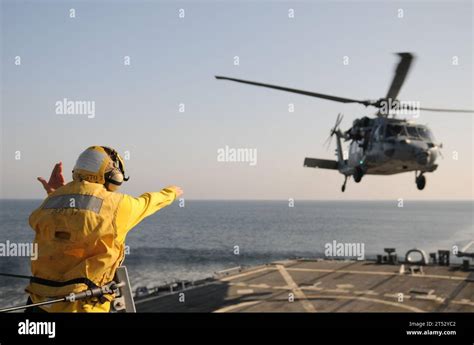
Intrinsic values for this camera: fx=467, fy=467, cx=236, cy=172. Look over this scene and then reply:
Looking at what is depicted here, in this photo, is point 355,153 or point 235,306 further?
point 355,153

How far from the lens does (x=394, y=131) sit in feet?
65.9

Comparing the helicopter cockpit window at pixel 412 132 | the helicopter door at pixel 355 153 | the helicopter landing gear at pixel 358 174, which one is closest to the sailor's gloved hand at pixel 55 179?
the helicopter cockpit window at pixel 412 132

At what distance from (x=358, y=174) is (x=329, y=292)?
586 centimetres

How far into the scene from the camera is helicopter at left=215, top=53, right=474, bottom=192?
19188 millimetres

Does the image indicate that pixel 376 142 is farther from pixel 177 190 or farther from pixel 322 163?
pixel 177 190

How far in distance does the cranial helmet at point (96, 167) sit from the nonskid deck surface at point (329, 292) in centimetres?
1551

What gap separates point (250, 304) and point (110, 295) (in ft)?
56.1

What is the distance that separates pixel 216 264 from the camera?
67.2 metres

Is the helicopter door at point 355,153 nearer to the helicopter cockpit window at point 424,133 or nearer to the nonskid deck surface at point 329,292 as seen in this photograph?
the helicopter cockpit window at point 424,133

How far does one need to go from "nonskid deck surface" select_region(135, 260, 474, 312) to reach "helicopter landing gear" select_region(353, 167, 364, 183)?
17.6 ft

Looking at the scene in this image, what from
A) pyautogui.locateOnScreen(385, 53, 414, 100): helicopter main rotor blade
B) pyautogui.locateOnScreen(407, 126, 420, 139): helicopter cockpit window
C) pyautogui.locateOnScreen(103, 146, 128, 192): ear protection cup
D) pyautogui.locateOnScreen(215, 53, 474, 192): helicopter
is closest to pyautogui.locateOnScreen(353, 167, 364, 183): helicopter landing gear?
pyautogui.locateOnScreen(215, 53, 474, 192): helicopter

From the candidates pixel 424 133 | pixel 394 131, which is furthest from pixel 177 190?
pixel 424 133

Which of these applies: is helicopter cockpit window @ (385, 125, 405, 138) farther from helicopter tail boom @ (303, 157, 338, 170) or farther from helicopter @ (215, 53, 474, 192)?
helicopter tail boom @ (303, 157, 338, 170)
